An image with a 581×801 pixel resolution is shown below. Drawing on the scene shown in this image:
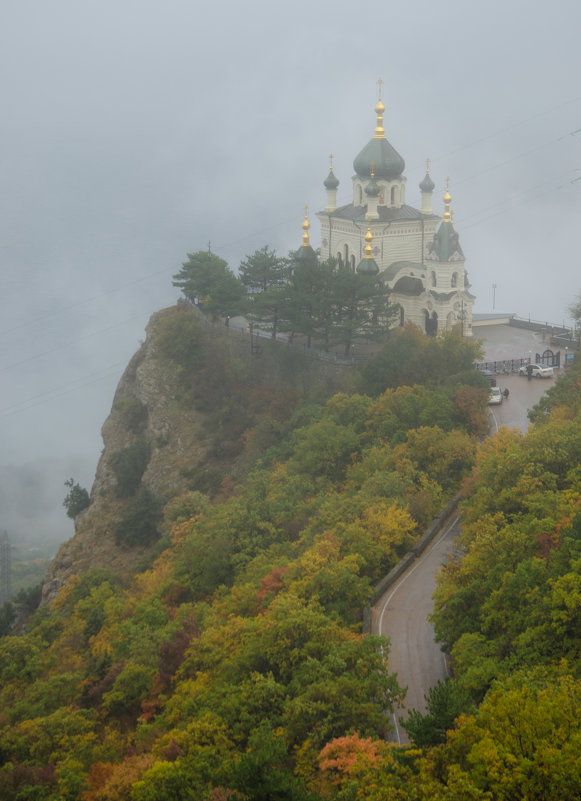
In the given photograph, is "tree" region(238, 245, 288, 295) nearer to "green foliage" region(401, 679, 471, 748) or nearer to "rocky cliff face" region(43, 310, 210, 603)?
"rocky cliff face" region(43, 310, 210, 603)

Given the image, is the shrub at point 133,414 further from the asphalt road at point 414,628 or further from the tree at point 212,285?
the asphalt road at point 414,628

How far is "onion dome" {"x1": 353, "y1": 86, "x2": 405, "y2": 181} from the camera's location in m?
49.5

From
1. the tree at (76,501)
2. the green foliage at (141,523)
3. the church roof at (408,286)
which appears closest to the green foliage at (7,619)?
the green foliage at (141,523)

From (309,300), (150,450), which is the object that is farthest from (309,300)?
(150,450)

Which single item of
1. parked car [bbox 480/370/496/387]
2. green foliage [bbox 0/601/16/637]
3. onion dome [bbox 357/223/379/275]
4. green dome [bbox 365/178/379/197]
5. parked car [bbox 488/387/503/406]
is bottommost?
green foliage [bbox 0/601/16/637]

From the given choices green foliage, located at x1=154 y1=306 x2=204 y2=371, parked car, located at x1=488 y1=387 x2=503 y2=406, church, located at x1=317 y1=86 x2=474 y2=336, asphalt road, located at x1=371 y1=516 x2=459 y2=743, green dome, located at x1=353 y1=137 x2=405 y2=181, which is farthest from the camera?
green foliage, located at x1=154 y1=306 x2=204 y2=371

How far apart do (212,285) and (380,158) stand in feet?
39.4

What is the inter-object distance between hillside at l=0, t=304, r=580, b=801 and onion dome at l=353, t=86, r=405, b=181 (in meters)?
11.9

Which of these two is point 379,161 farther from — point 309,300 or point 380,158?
point 309,300

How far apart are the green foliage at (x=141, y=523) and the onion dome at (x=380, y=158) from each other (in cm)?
2180

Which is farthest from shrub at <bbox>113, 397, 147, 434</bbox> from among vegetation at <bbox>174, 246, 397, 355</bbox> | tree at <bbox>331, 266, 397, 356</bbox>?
tree at <bbox>331, 266, 397, 356</bbox>

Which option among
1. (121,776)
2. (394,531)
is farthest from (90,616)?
(121,776)

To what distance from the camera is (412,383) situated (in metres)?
40.4

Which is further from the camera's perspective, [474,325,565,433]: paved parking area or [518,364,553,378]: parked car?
[518,364,553,378]: parked car
